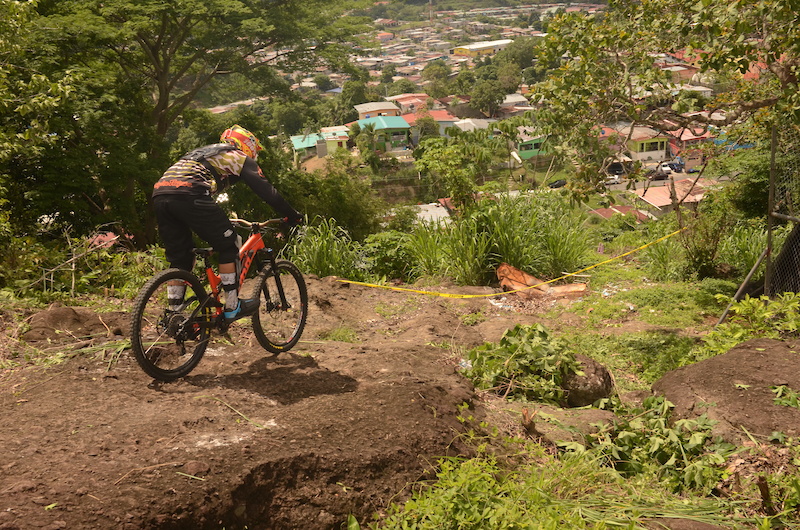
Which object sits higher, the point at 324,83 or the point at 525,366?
the point at 525,366

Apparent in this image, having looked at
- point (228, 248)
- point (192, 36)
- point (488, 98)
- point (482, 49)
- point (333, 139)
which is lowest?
point (333, 139)

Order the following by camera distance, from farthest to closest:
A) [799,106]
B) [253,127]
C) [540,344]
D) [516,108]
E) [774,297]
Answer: [516,108] < [253,127] < [774,297] < [799,106] < [540,344]

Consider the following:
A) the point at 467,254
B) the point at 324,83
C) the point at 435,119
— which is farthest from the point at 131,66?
the point at 324,83

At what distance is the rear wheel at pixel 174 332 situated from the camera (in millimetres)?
3881

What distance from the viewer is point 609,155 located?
6.78 m

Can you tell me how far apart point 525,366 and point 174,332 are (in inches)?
103

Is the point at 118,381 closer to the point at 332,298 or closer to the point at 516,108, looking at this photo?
the point at 332,298

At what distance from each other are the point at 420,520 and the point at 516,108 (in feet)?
274

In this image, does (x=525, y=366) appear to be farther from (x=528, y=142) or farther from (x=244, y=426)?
(x=528, y=142)

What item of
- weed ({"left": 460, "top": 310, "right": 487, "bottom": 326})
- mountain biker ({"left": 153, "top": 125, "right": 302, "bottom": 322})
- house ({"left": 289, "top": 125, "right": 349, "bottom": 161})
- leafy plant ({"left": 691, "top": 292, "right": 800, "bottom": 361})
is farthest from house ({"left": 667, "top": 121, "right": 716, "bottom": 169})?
house ({"left": 289, "top": 125, "right": 349, "bottom": 161})

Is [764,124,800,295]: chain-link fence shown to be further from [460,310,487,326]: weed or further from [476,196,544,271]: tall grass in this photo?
[460,310,487,326]: weed

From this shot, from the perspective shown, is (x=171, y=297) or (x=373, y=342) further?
(x=373, y=342)

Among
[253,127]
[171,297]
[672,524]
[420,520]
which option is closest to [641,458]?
[672,524]

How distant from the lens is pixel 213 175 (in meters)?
4.32
